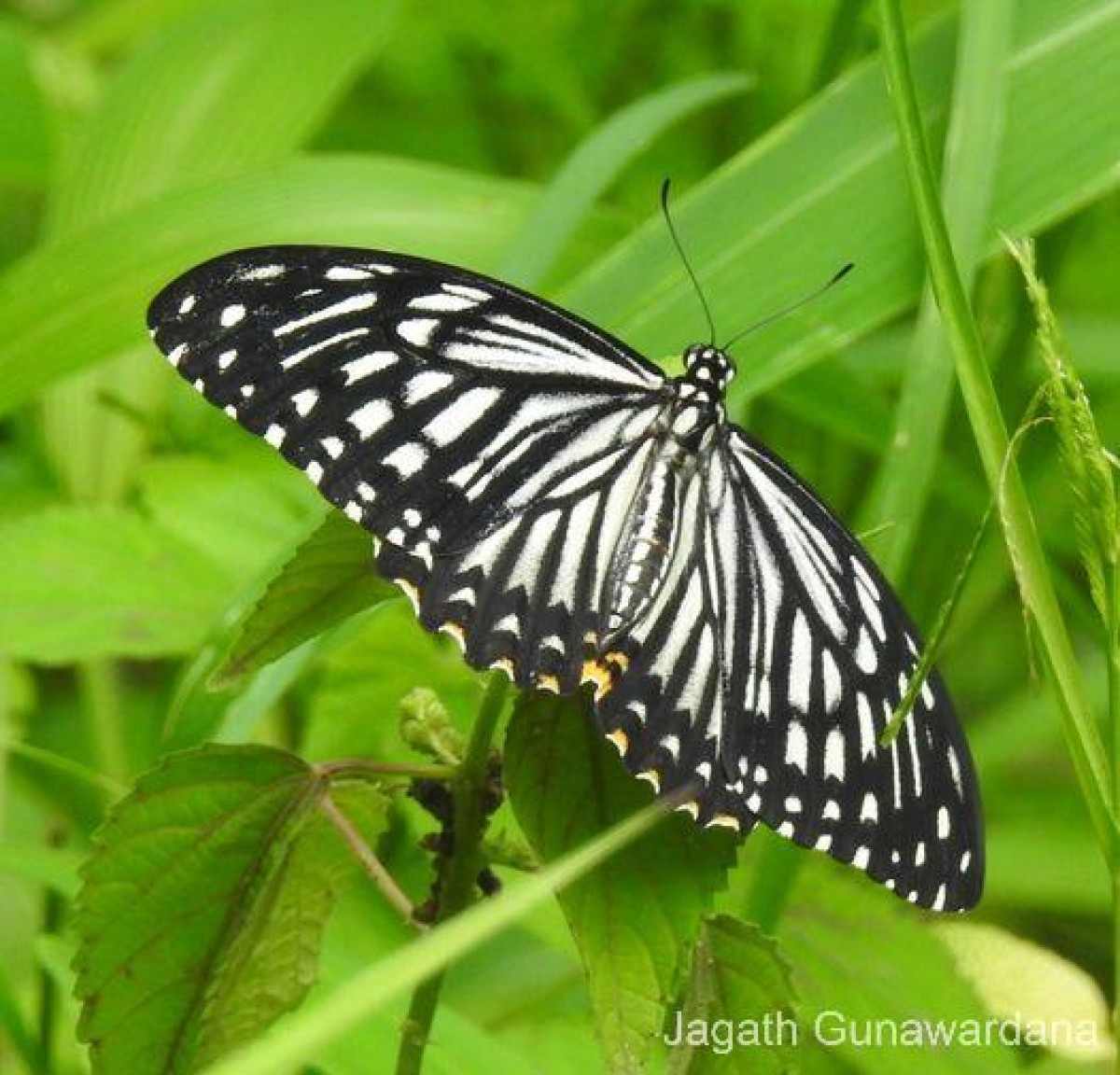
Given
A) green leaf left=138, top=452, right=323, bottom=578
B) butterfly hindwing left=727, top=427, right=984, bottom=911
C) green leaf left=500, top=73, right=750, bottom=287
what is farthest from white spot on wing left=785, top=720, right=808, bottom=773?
green leaf left=138, top=452, right=323, bottom=578

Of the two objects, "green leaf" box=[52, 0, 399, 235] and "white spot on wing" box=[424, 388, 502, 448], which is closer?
"white spot on wing" box=[424, 388, 502, 448]

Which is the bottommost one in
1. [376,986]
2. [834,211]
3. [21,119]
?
[376,986]

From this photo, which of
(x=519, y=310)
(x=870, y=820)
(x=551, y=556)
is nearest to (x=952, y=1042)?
(x=870, y=820)

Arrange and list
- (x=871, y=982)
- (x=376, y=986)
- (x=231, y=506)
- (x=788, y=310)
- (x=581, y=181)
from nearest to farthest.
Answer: (x=376, y=986) < (x=788, y=310) < (x=871, y=982) < (x=581, y=181) < (x=231, y=506)

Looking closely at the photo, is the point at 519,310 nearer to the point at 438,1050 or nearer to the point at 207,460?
the point at 438,1050

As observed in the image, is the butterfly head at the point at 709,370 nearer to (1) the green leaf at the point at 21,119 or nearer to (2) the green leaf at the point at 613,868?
(2) the green leaf at the point at 613,868

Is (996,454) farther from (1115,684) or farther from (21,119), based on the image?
(21,119)

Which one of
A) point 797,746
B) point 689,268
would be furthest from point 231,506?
point 797,746

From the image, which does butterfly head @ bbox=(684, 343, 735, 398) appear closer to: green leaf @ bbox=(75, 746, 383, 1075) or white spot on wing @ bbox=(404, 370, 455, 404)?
white spot on wing @ bbox=(404, 370, 455, 404)
